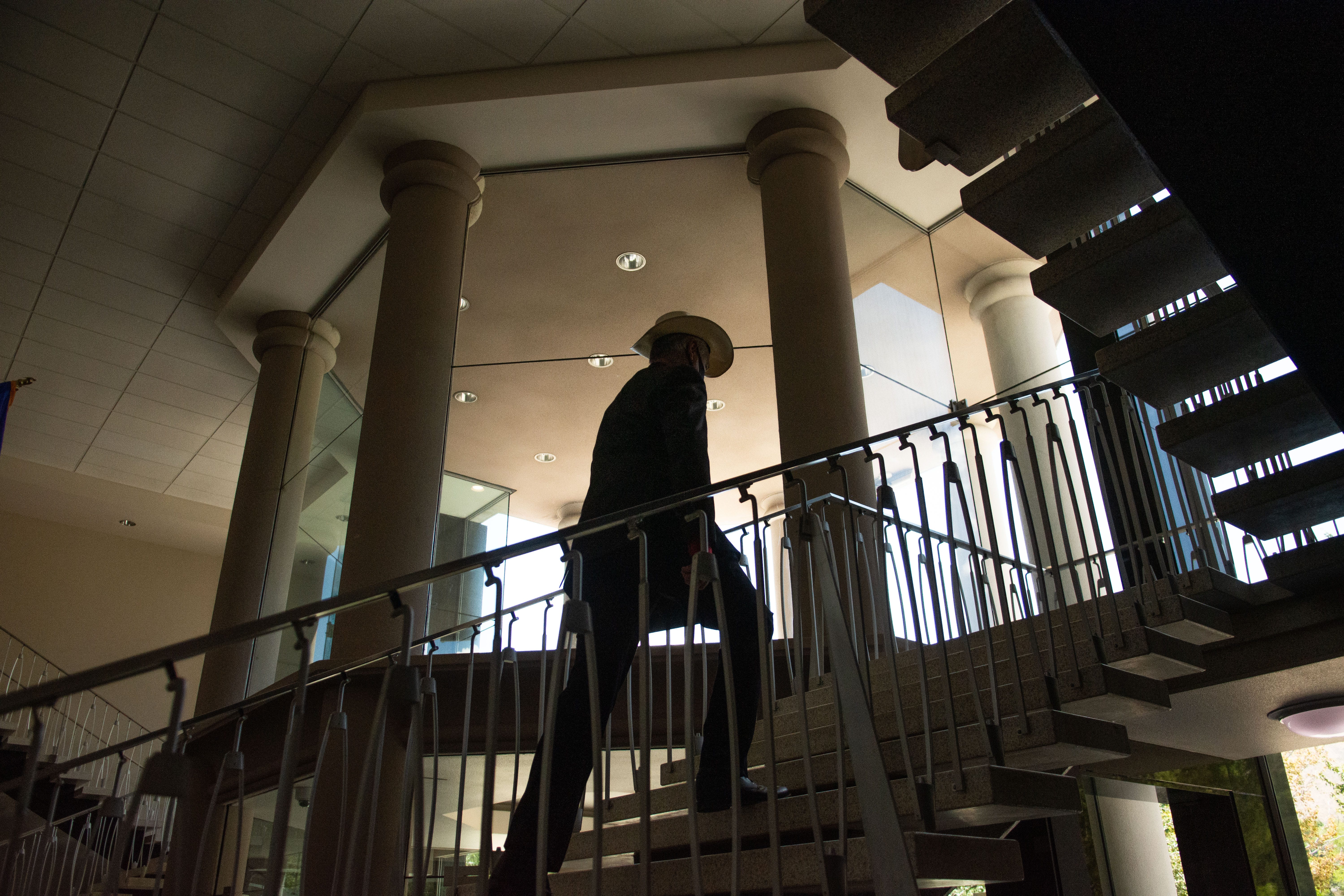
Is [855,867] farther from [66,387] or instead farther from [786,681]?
[66,387]

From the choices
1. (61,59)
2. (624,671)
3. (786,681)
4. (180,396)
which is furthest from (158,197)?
(624,671)

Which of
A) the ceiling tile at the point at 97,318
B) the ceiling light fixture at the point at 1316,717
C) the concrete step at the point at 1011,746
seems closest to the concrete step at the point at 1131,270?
the concrete step at the point at 1011,746

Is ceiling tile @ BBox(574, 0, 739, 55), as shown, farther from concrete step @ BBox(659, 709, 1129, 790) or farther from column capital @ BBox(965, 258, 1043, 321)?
concrete step @ BBox(659, 709, 1129, 790)

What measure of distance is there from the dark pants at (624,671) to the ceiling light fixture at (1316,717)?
8.64 ft

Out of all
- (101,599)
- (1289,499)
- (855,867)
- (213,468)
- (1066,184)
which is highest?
(213,468)

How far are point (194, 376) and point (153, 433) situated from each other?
4.99ft

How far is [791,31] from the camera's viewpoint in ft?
18.3

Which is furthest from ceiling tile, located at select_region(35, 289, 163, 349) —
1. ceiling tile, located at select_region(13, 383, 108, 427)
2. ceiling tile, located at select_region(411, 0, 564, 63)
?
ceiling tile, located at select_region(411, 0, 564, 63)

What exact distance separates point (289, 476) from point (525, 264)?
2648 millimetres

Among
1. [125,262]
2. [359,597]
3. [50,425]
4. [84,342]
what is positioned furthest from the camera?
[50,425]

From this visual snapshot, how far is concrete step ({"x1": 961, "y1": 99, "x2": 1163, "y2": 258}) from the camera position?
110 inches

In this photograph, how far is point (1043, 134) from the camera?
2.91 meters

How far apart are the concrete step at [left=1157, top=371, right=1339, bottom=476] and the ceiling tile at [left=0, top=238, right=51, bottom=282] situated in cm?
797

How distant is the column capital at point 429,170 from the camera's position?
5867mm
